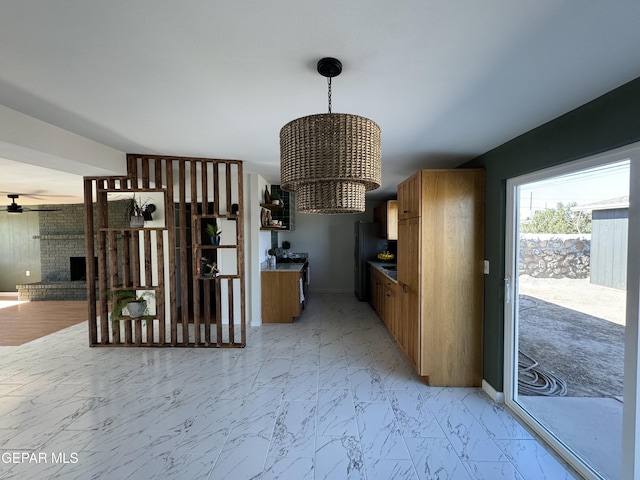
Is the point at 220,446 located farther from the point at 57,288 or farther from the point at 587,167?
the point at 57,288

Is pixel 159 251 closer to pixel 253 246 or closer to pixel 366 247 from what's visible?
pixel 253 246

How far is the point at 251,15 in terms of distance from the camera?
1.04 m

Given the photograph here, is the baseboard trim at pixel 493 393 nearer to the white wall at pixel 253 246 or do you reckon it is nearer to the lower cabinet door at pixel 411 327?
the lower cabinet door at pixel 411 327

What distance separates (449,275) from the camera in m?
2.64

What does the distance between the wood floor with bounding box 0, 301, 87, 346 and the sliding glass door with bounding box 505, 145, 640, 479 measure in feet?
19.9

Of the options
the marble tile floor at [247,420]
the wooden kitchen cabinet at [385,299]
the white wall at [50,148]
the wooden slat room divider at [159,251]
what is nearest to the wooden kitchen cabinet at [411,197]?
the wooden kitchen cabinet at [385,299]

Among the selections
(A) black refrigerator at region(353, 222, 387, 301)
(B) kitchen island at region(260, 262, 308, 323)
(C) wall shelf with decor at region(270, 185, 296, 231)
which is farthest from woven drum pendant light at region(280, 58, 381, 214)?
(A) black refrigerator at region(353, 222, 387, 301)

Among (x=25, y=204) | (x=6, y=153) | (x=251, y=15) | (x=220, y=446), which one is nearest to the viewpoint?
(x=251, y=15)

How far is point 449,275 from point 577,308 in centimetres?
93

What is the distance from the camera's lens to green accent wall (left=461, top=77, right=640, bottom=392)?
1.42 m

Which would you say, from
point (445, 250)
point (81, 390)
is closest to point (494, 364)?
point (445, 250)

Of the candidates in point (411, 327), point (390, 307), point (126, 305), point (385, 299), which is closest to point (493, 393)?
point (411, 327)

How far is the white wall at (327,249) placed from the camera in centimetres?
662

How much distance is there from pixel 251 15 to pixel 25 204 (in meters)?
9.61
